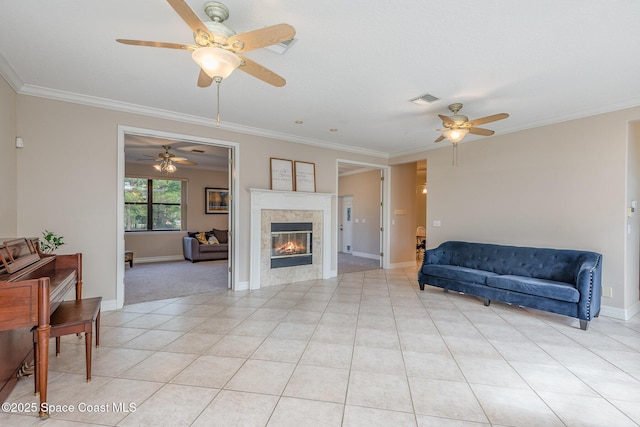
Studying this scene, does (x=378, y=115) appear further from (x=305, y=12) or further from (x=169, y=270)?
(x=169, y=270)

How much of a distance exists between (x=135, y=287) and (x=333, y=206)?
3.81 meters

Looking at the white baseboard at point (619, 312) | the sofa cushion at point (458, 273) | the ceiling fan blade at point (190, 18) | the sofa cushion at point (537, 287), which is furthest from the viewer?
the sofa cushion at point (458, 273)

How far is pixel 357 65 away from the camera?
2.83 m

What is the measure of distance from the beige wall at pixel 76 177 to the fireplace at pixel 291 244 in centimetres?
231

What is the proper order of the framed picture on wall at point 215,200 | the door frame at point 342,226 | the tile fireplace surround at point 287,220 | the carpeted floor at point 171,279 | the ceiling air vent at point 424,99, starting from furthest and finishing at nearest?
the door frame at point 342,226 < the framed picture on wall at point 215,200 < the tile fireplace surround at point 287,220 < the carpeted floor at point 171,279 < the ceiling air vent at point 424,99

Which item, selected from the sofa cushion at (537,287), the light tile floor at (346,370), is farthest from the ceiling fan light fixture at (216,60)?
the sofa cushion at (537,287)

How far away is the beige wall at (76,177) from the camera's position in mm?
Result: 3436

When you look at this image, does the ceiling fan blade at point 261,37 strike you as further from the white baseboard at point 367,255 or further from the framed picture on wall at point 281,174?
the white baseboard at point 367,255

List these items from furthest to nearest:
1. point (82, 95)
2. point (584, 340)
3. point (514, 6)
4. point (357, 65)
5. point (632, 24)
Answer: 1. point (82, 95)
2. point (584, 340)
3. point (357, 65)
4. point (632, 24)
5. point (514, 6)

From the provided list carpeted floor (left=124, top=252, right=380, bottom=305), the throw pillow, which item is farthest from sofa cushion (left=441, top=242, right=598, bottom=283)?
the throw pillow

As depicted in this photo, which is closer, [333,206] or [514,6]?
[514,6]

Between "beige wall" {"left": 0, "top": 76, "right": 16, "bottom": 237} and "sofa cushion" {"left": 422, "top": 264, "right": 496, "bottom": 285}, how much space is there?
5.37 m

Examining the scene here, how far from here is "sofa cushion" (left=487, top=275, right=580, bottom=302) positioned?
3.37 meters

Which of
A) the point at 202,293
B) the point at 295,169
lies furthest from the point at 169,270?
the point at 295,169
